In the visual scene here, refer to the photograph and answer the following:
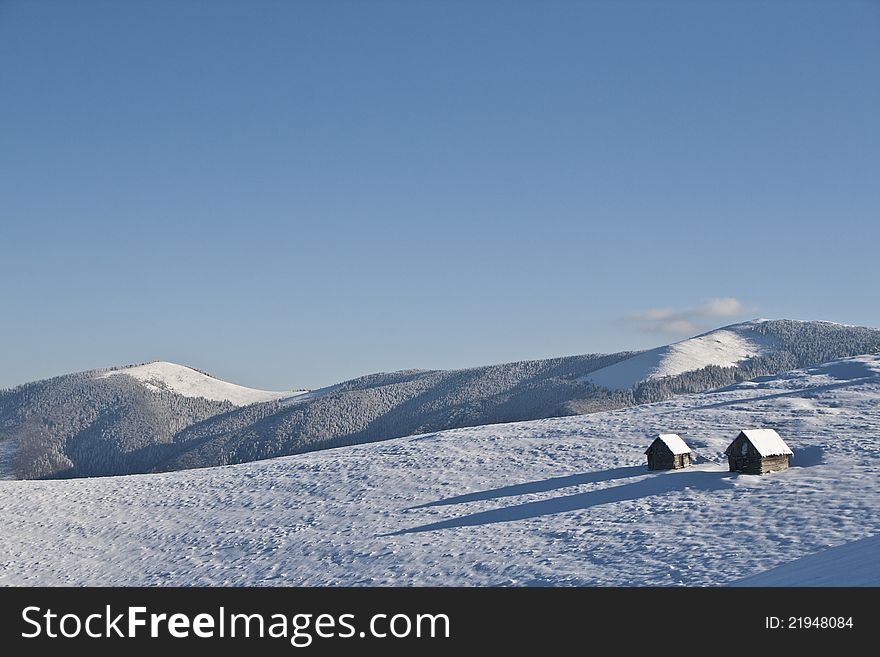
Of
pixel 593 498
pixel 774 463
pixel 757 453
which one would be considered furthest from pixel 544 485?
pixel 774 463

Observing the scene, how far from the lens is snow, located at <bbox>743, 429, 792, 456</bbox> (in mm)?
38656

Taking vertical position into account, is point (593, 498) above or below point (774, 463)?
below

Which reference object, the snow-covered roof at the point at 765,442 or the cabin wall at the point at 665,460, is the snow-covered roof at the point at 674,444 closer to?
the cabin wall at the point at 665,460

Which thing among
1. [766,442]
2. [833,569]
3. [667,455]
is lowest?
[833,569]

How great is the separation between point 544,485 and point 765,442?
12.5 meters

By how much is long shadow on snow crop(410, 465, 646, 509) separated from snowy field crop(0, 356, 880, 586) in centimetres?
19

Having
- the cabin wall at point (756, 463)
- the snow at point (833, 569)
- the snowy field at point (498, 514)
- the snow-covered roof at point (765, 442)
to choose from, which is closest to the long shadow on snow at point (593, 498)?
the snowy field at point (498, 514)

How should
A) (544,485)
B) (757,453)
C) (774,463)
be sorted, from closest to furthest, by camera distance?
(757,453) → (774,463) → (544,485)

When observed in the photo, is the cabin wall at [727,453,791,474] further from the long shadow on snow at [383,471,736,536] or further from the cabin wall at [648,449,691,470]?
the cabin wall at [648,449,691,470]

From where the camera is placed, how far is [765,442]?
129 feet

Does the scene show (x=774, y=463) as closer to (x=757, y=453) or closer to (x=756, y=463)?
(x=756, y=463)

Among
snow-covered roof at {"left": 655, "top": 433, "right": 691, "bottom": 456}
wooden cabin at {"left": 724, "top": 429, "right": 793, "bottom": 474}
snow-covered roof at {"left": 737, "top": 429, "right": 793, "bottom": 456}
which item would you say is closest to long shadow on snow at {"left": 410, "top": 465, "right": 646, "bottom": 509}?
snow-covered roof at {"left": 655, "top": 433, "right": 691, "bottom": 456}
